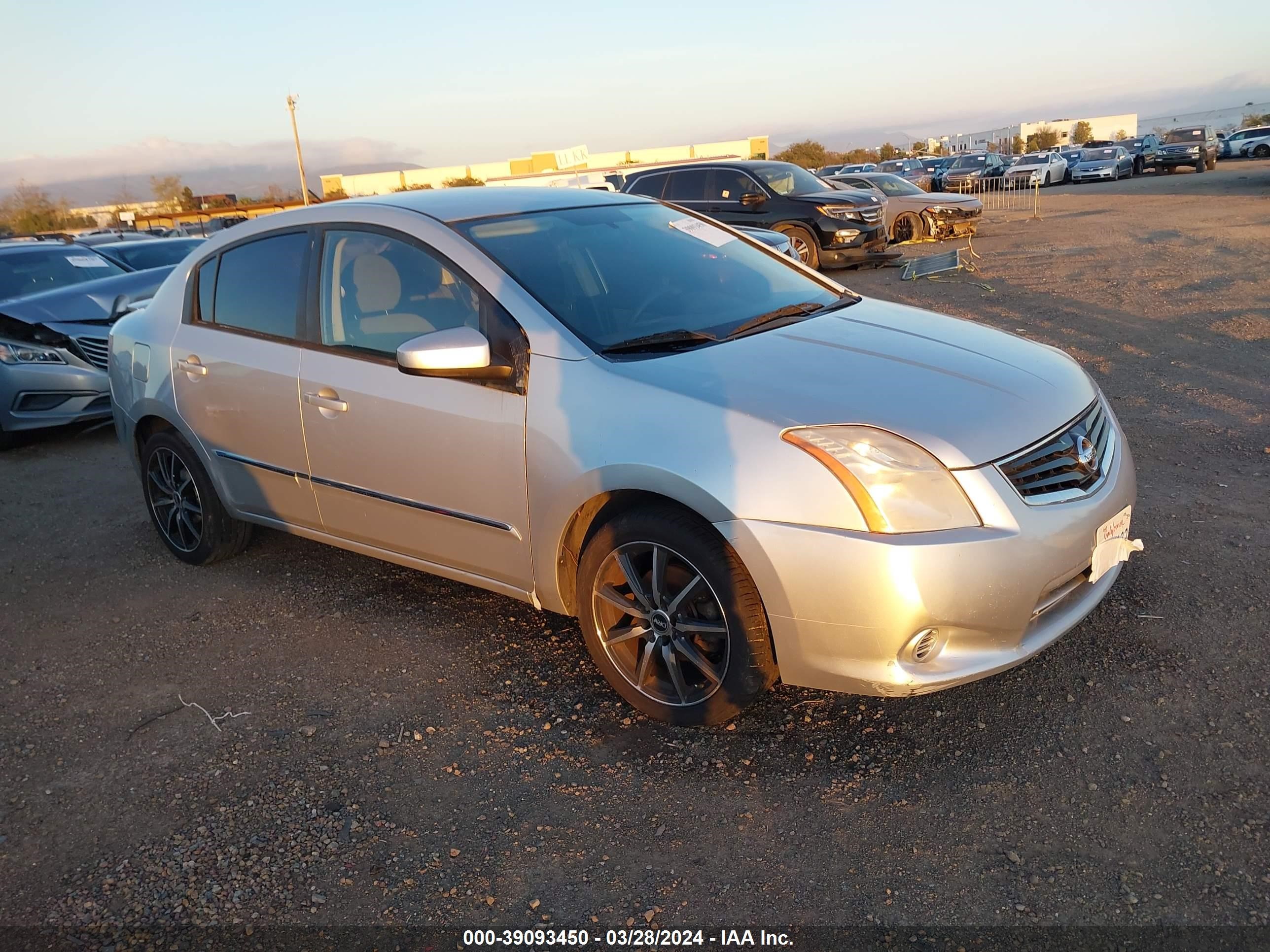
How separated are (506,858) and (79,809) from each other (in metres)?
1.44

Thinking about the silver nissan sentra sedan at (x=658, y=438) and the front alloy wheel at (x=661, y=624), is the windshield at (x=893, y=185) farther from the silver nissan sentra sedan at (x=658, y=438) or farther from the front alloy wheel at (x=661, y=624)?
the front alloy wheel at (x=661, y=624)

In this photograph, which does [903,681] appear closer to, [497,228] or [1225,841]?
[1225,841]

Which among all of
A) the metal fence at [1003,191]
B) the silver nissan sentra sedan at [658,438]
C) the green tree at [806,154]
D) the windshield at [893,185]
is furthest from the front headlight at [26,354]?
the green tree at [806,154]

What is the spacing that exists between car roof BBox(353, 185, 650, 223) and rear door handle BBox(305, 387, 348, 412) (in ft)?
2.66

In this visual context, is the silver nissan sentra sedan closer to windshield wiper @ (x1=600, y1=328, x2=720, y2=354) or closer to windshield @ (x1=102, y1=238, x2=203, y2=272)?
windshield wiper @ (x1=600, y1=328, x2=720, y2=354)

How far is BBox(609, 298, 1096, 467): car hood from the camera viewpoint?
2.89 m

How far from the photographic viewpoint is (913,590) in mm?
2707

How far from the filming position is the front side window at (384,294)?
366 cm

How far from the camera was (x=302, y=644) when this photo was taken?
4.11 m

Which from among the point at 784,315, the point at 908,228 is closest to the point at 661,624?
the point at 784,315

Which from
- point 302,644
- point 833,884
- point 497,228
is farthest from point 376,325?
point 833,884

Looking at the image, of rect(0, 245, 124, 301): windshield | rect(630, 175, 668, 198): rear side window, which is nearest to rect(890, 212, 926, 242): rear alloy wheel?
rect(630, 175, 668, 198): rear side window

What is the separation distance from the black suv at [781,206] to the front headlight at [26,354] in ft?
28.7

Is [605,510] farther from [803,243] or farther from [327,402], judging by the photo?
[803,243]
